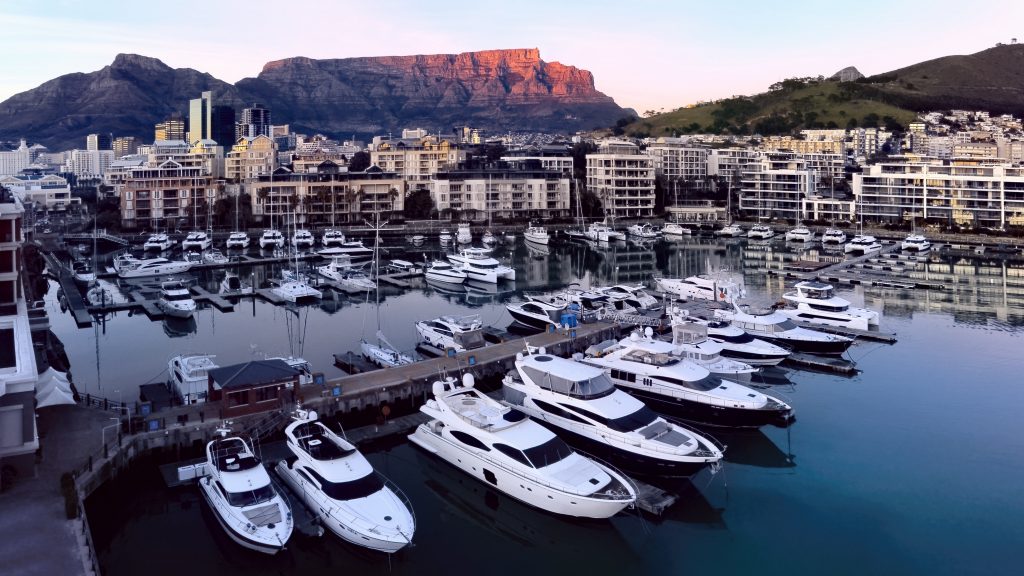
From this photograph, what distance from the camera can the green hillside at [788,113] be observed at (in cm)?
11619

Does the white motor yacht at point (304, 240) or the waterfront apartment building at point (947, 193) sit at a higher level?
Answer: the waterfront apartment building at point (947, 193)

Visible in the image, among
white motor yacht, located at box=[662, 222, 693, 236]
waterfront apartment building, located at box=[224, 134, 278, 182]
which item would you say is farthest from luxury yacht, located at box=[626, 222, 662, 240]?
waterfront apartment building, located at box=[224, 134, 278, 182]

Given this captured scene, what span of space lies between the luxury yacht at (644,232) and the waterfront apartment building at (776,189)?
12.7 m

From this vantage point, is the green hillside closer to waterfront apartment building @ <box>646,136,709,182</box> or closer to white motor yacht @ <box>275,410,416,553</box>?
waterfront apartment building @ <box>646,136,709,182</box>

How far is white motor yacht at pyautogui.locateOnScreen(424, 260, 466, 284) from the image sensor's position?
39031 mm

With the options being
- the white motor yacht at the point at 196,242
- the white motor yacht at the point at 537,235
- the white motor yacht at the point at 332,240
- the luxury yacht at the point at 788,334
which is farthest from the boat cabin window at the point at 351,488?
the white motor yacht at the point at 537,235

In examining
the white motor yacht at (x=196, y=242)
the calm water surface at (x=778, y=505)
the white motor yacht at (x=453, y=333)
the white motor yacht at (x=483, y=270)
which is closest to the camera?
the calm water surface at (x=778, y=505)

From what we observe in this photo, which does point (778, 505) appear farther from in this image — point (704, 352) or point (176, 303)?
point (176, 303)

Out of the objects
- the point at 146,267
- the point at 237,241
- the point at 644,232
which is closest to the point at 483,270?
the point at 146,267

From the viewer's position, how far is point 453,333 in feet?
78.7

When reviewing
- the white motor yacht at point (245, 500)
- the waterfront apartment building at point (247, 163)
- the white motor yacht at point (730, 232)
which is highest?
the waterfront apartment building at point (247, 163)

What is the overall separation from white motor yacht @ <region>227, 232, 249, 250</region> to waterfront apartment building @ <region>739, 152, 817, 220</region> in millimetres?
42959

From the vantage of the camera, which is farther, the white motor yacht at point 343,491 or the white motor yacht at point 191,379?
the white motor yacht at point 191,379

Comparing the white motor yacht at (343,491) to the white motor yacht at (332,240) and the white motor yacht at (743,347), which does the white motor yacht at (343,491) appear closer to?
the white motor yacht at (743,347)
